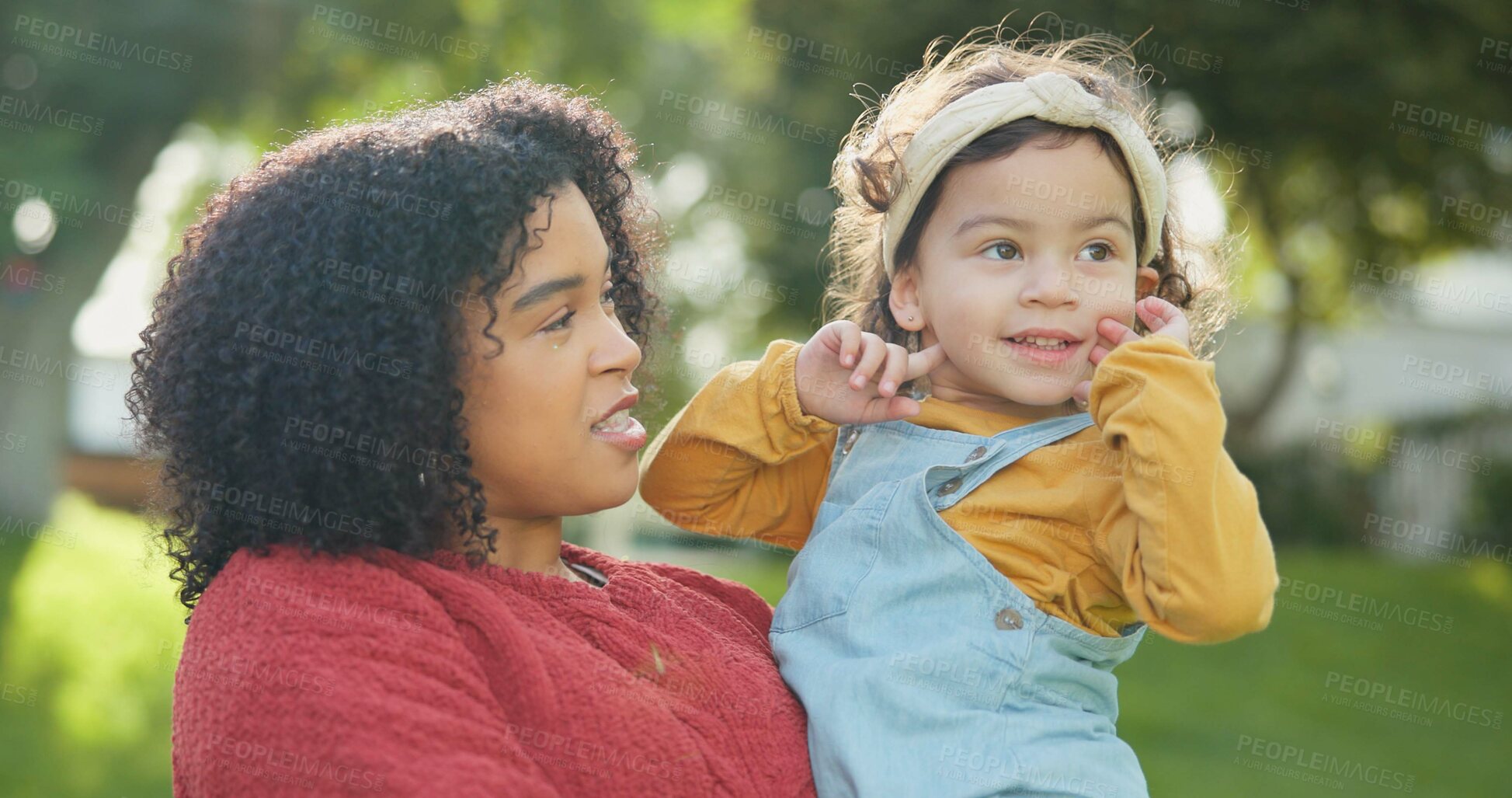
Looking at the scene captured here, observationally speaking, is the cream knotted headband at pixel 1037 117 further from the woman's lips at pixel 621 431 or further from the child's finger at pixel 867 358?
the woman's lips at pixel 621 431

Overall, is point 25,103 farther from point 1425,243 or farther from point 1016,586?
point 1425,243

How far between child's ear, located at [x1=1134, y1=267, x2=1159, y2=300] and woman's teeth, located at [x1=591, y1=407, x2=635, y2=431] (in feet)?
3.11

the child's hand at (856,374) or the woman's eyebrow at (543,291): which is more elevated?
the woman's eyebrow at (543,291)

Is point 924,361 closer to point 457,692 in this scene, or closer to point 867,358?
point 867,358

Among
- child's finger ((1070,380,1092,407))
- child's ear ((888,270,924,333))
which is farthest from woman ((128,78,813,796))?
child's finger ((1070,380,1092,407))

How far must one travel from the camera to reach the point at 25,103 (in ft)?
36.1

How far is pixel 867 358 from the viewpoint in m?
2.23

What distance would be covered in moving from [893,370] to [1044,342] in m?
0.25

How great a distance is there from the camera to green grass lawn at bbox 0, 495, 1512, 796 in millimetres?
6344

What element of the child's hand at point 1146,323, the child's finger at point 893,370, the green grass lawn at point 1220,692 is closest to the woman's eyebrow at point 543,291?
the child's finger at point 893,370

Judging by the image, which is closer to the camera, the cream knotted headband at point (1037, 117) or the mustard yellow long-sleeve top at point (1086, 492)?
the mustard yellow long-sleeve top at point (1086, 492)

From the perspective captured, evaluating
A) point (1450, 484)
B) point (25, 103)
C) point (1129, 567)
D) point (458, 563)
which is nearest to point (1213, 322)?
Result: point (1129, 567)

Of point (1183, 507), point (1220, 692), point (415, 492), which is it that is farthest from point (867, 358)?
point (1220, 692)

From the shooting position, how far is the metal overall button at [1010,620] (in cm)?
204
